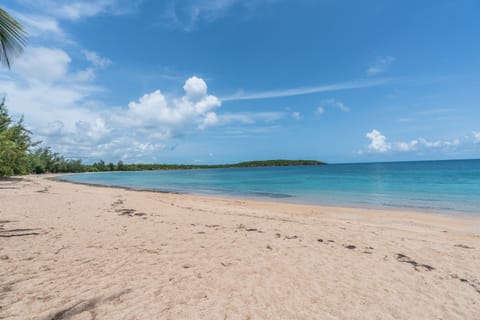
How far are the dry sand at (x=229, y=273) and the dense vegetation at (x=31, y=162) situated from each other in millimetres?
24654

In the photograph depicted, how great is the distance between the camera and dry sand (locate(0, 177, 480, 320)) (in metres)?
3.40

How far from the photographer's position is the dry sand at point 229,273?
3.40 meters

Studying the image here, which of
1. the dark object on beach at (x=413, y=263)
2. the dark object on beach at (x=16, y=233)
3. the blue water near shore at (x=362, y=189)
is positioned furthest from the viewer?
the blue water near shore at (x=362, y=189)

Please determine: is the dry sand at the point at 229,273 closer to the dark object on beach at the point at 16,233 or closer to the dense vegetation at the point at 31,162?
the dark object on beach at the point at 16,233

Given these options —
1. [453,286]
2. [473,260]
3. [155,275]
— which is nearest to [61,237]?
[155,275]

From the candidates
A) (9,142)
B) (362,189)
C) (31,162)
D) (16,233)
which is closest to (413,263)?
(16,233)

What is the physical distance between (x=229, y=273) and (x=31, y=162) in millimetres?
80057

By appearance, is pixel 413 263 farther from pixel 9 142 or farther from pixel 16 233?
pixel 9 142

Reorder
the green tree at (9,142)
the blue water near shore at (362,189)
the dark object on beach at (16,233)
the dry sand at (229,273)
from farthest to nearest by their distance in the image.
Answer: the green tree at (9,142)
the blue water near shore at (362,189)
the dark object on beach at (16,233)
the dry sand at (229,273)

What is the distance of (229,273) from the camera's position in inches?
180

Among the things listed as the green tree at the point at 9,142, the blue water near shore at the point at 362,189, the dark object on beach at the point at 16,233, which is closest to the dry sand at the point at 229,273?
the dark object on beach at the point at 16,233

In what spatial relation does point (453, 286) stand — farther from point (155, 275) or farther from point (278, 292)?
point (155, 275)

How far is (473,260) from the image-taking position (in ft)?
18.9

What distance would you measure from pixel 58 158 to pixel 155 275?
4472 inches
